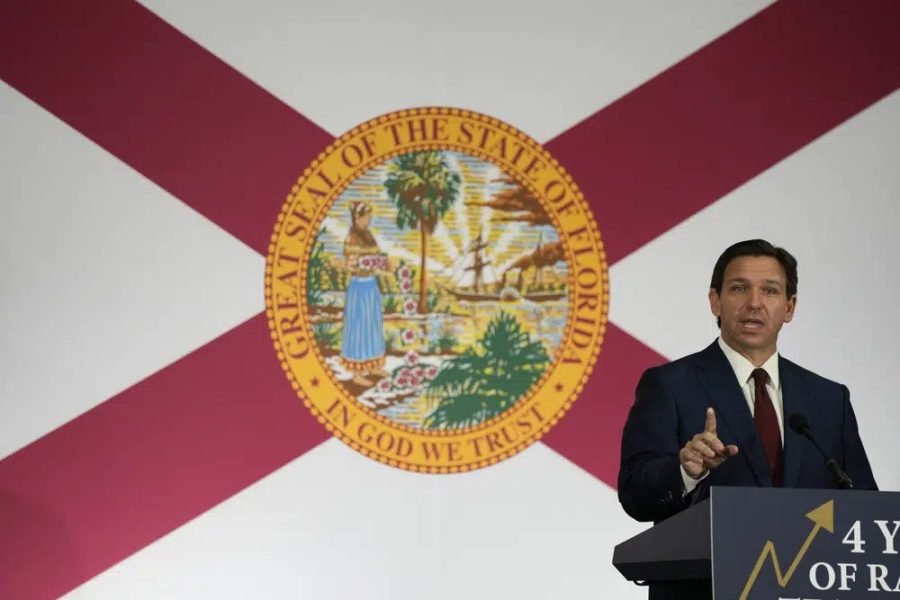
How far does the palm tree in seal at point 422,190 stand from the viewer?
8.83ft

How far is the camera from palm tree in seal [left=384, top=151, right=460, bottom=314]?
269cm

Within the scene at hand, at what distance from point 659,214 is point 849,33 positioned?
69cm

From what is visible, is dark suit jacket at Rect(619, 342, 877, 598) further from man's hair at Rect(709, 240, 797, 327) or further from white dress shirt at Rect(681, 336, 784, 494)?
man's hair at Rect(709, 240, 797, 327)

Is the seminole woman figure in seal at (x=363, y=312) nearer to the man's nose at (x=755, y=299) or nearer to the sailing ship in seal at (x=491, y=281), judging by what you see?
the sailing ship in seal at (x=491, y=281)

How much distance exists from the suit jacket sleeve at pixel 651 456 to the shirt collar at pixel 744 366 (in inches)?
5.3

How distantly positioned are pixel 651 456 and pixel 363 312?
3.55 ft

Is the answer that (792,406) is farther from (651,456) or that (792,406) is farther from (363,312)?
(363,312)

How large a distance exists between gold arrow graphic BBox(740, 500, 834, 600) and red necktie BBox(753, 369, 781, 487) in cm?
51

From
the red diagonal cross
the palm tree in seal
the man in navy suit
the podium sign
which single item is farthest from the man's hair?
the palm tree in seal

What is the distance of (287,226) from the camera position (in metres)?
2.69

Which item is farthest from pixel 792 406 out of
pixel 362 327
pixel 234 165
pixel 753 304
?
pixel 234 165

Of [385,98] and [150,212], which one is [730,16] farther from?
[150,212]

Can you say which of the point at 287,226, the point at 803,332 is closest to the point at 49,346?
the point at 287,226

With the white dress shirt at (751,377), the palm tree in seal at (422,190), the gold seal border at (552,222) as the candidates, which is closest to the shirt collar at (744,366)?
the white dress shirt at (751,377)
